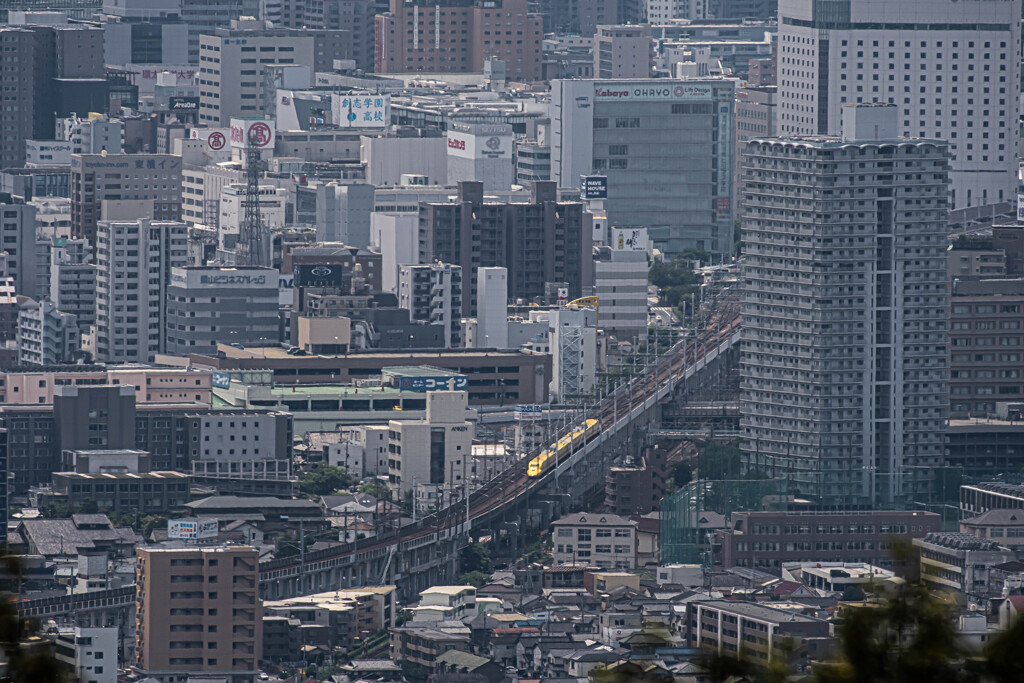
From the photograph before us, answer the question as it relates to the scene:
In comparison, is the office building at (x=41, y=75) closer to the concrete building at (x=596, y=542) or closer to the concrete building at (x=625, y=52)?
the concrete building at (x=625, y=52)

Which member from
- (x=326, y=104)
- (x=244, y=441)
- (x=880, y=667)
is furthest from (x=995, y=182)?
(x=880, y=667)

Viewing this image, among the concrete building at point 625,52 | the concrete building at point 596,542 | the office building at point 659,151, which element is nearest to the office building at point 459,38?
the concrete building at point 625,52

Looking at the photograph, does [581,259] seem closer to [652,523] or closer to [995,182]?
[995,182]

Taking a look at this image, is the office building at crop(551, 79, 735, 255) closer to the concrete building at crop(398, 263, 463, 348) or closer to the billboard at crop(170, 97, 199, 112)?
the concrete building at crop(398, 263, 463, 348)

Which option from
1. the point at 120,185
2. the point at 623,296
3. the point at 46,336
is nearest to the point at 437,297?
the point at 623,296

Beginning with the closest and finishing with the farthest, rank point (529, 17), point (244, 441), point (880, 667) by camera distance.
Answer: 1. point (880, 667)
2. point (244, 441)
3. point (529, 17)

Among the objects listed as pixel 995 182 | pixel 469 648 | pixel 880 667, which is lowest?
pixel 469 648

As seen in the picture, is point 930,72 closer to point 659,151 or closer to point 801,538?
point 659,151
